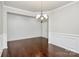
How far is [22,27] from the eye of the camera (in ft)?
6.97

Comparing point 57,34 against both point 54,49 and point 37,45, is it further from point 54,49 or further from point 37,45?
point 37,45

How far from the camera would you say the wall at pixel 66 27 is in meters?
1.89

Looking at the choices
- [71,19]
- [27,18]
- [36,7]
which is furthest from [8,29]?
[71,19]

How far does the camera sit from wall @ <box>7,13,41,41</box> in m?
2.10

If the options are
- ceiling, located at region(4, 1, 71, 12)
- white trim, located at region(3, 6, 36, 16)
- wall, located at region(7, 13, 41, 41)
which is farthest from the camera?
wall, located at region(7, 13, 41, 41)

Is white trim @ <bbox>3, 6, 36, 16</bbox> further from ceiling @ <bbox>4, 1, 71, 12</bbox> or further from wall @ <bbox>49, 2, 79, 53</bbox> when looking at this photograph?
wall @ <bbox>49, 2, 79, 53</bbox>

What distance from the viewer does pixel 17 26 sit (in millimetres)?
2113

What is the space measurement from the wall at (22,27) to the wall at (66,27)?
14.9 inches

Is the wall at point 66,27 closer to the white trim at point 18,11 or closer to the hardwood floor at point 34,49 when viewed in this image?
the hardwood floor at point 34,49

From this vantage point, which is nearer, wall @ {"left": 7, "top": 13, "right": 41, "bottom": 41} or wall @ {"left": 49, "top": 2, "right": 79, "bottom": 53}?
wall @ {"left": 49, "top": 2, "right": 79, "bottom": 53}

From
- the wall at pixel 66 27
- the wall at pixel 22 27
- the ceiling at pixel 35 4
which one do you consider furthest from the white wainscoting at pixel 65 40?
the ceiling at pixel 35 4

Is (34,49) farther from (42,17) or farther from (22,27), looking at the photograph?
(42,17)

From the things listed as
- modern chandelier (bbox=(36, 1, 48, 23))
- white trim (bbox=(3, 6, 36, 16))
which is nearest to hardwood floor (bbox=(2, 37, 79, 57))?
modern chandelier (bbox=(36, 1, 48, 23))

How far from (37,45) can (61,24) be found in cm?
75
